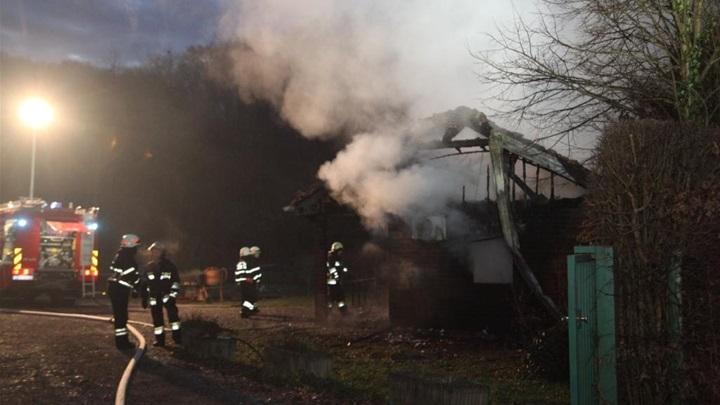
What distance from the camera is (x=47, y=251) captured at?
18234 mm

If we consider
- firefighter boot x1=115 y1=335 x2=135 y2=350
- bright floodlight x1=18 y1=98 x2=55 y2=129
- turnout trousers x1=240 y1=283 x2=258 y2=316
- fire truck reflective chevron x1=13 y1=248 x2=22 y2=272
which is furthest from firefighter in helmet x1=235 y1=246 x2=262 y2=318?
bright floodlight x1=18 y1=98 x2=55 y2=129

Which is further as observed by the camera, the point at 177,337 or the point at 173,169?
the point at 173,169

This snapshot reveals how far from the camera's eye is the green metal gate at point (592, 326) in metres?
5.05

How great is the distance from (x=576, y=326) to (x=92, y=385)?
18.1 feet

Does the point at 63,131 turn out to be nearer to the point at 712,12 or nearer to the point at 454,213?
the point at 454,213

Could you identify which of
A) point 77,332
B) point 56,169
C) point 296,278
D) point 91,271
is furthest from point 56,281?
point 56,169

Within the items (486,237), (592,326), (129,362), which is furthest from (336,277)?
(592,326)

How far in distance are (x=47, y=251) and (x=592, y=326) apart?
658 inches

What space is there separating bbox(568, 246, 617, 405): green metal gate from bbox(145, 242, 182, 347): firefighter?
712cm

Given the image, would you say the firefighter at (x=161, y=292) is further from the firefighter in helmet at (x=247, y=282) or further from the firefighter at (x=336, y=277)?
the firefighter at (x=336, y=277)

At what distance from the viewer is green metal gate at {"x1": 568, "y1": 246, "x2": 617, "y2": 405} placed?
5.05 metres

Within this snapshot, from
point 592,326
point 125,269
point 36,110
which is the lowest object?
point 592,326

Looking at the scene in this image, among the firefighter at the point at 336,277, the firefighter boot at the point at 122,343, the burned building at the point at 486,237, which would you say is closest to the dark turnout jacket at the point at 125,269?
the firefighter boot at the point at 122,343

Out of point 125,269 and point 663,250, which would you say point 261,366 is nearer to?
point 125,269
